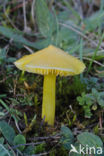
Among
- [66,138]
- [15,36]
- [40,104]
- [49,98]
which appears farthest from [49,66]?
[15,36]

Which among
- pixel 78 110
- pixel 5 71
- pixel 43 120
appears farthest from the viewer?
pixel 5 71

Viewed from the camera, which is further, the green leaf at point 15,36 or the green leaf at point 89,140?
the green leaf at point 15,36

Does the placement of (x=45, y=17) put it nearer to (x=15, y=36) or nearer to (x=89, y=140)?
(x=15, y=36)

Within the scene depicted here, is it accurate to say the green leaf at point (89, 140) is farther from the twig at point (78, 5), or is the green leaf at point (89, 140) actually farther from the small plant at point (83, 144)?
the twig at point (78, 5)

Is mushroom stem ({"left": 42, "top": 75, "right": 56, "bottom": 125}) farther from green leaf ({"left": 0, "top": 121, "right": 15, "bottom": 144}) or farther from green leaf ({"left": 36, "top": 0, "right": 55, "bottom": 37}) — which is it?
green leaf ({"left": 36, "top": 0, "right": 55, "bottom": 37})

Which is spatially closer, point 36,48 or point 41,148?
point 41,148

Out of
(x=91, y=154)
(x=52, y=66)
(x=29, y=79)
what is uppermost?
(x=52, y=66)

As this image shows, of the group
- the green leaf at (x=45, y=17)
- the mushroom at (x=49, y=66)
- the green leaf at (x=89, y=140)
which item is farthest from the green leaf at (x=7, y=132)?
the green leaf at (x=45, y=17)

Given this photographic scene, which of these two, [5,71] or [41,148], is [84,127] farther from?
[5,71]

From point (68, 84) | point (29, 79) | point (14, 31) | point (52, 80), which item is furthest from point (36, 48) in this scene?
point (52, 80)
